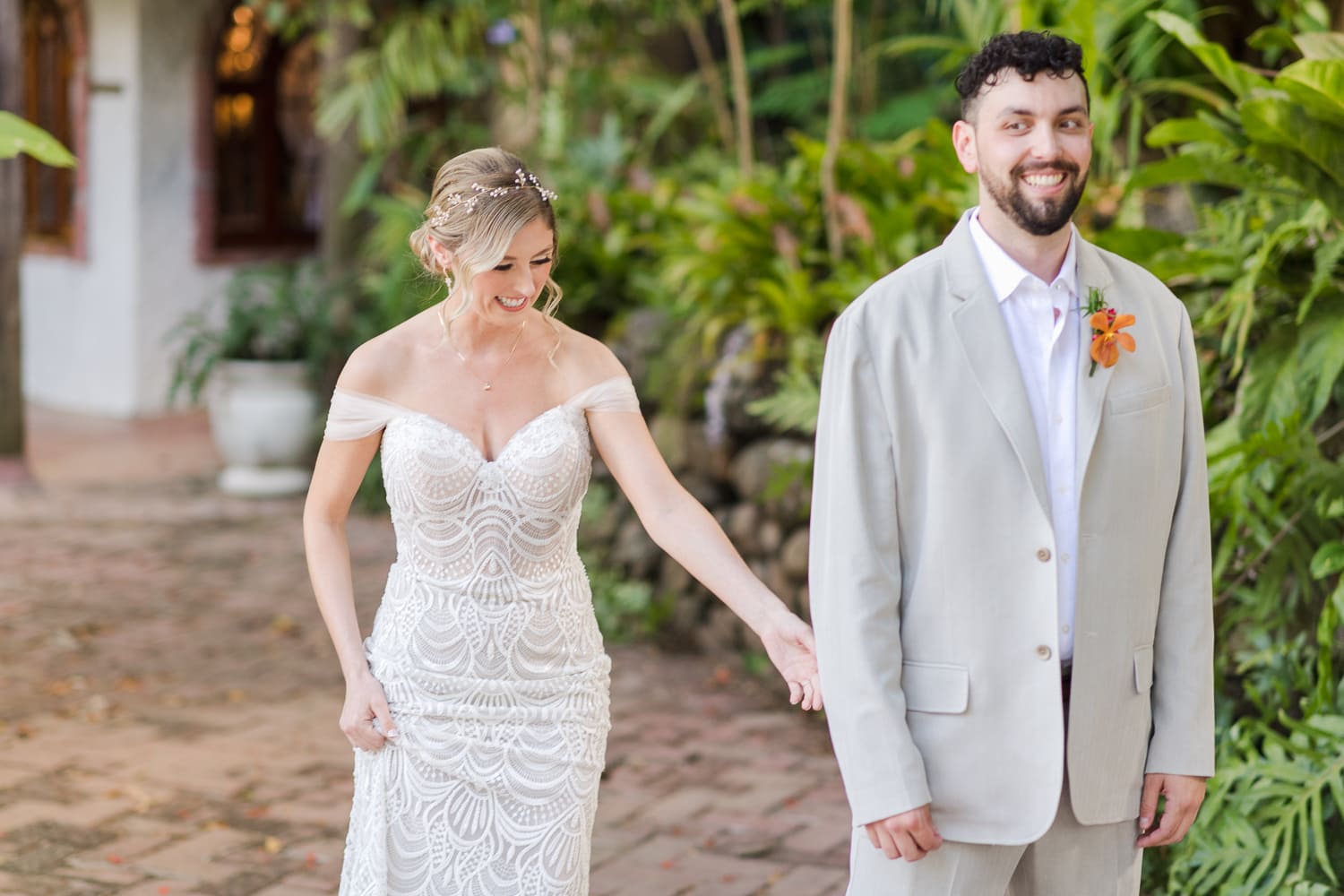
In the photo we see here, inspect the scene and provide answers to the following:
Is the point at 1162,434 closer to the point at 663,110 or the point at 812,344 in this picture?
the point at 812,344

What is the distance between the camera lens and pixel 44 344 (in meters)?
14.1

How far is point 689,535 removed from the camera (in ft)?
10.5

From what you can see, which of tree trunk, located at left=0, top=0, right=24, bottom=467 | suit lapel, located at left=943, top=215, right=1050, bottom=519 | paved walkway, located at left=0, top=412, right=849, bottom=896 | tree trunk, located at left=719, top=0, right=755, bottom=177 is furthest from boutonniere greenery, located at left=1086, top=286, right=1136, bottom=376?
tree trunk, located at left=0, top=0, right=24, bottom=467

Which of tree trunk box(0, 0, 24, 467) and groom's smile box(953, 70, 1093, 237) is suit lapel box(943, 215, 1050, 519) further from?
tree trunk box(0, 0, 24, 467)


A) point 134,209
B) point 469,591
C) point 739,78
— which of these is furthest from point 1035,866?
point 134,209

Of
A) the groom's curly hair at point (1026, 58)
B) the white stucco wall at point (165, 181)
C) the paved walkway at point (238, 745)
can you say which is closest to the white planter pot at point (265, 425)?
the paved walkway at point (238, 745)

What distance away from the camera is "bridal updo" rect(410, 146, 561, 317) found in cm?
298

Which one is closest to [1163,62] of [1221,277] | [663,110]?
[1221,277]

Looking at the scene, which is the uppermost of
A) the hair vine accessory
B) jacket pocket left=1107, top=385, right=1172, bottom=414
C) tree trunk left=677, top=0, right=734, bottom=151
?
tree trunk left=677, top=0, right=734, bottom=151

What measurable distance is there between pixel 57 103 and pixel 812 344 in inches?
378

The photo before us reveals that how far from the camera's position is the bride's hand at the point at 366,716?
3.09 meters

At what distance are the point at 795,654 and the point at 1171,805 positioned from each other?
701mm

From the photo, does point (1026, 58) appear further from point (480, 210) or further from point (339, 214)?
point (339, 214)

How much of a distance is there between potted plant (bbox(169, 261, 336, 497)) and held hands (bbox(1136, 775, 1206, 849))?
8.41 meters
